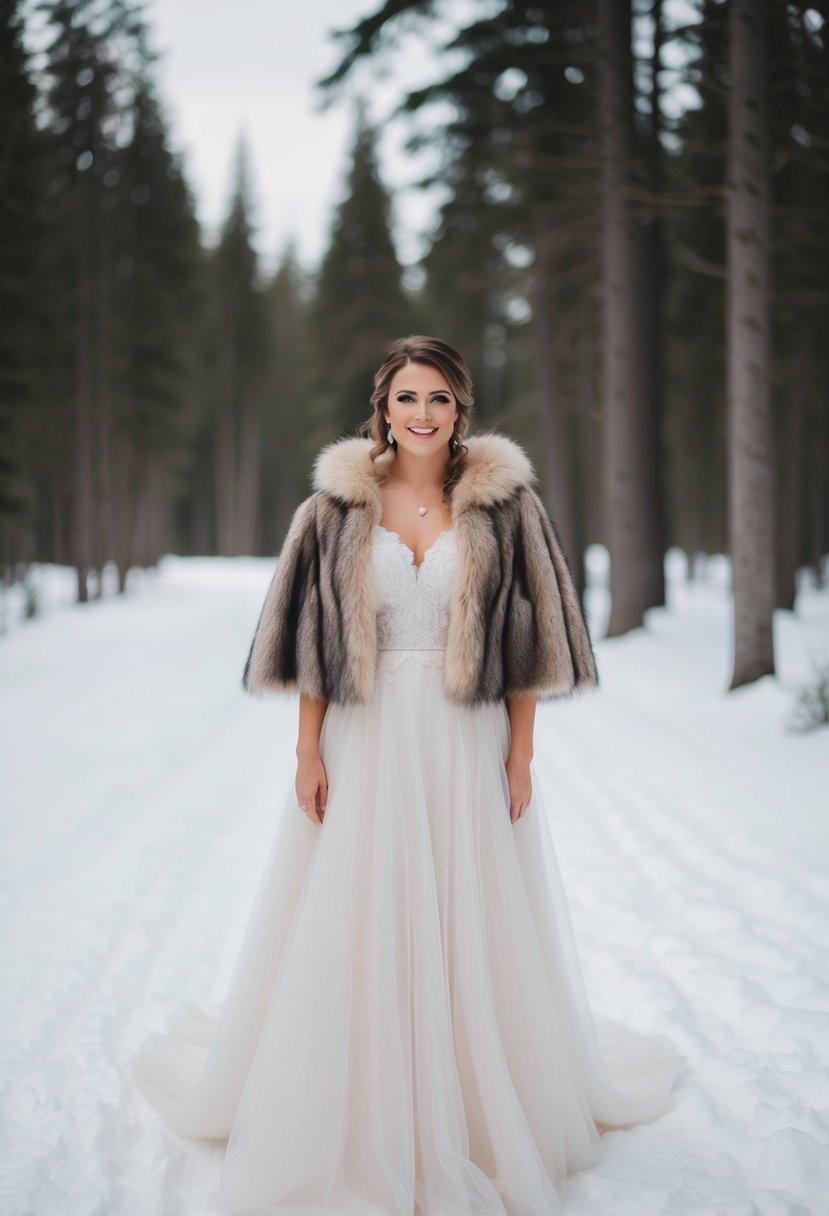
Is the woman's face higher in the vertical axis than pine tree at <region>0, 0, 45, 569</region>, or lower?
lower

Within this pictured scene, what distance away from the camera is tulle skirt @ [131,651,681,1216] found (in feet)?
8.02

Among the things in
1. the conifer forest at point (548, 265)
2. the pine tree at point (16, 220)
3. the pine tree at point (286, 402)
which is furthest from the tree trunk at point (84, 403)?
the pine tree at point (286, 402)

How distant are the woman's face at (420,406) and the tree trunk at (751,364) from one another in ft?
23.0

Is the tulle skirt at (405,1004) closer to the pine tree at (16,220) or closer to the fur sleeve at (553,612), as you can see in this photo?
the fur sleeve at (553,612)

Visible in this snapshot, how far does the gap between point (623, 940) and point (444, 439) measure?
274cm

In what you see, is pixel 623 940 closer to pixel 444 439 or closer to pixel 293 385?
pixel 444 439

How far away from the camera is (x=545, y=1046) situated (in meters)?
2.62

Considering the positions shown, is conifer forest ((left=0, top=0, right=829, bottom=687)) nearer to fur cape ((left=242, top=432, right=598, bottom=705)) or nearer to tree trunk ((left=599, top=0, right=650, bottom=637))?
tree trunk ((left=599, top=0, right=650, bottom=637))

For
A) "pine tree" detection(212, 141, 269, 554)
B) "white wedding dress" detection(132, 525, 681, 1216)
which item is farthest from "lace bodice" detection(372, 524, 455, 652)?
"pine tree" detection(212, 141, 269, 554)

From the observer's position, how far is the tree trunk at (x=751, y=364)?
876cm

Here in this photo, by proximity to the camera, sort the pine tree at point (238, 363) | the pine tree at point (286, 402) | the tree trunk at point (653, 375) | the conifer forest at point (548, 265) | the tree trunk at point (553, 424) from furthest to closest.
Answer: the pine tree at point (286, 402) → the pine tree at point (238, 363) → the tree trunk at point (553, 424) → the tree trunk at point (653, 375) → the conifer forest at point (548, 265)

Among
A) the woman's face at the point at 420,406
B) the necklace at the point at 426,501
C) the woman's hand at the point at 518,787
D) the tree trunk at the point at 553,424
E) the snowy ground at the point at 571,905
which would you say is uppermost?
the tree trunk at the point at 553,424

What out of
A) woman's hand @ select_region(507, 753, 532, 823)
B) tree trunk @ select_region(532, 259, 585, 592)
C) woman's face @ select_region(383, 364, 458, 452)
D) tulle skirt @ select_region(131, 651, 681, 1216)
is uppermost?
tree trunk @ select_region(532, 259, 585, 592)

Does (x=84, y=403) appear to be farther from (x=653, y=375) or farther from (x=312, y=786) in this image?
(x=312, y=786)
